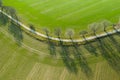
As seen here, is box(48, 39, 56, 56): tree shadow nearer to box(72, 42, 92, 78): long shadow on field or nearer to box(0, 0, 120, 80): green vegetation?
box(0, 0, 120, 80): green vegetation

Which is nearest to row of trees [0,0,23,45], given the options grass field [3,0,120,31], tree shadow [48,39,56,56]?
grass field [3,0,120,31]

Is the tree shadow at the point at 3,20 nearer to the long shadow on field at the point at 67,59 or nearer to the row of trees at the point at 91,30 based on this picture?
the row of trees at the point at 91,30

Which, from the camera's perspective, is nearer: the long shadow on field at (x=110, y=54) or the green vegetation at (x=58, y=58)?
the green vegetation at (x=58, y=58)

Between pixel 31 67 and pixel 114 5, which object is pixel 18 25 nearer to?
pixel 31 67

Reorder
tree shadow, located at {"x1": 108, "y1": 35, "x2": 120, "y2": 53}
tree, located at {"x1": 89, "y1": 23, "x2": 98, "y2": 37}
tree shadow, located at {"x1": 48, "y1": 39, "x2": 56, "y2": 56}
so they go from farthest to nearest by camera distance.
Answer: tree, located at {"x1": 89, "y1": 23, "x2": 98, "y2": 37}
tree shadow, located at {"x1": 108, "y1": 35, "x2": 120, "y2": 53}
tree shadow, located at {"x1": 48, "y1": 39, "x2": 56, "y2": 56}

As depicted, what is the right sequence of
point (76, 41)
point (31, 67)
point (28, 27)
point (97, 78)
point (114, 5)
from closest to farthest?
point (97, 78) → point (31, 67) → point (76, 41) → point (28, 27) → point (114, 5)

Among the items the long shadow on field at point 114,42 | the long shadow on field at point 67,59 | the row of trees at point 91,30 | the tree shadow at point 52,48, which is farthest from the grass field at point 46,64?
the row of trees at point 91,30

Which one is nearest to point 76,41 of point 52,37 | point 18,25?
point 52,37
